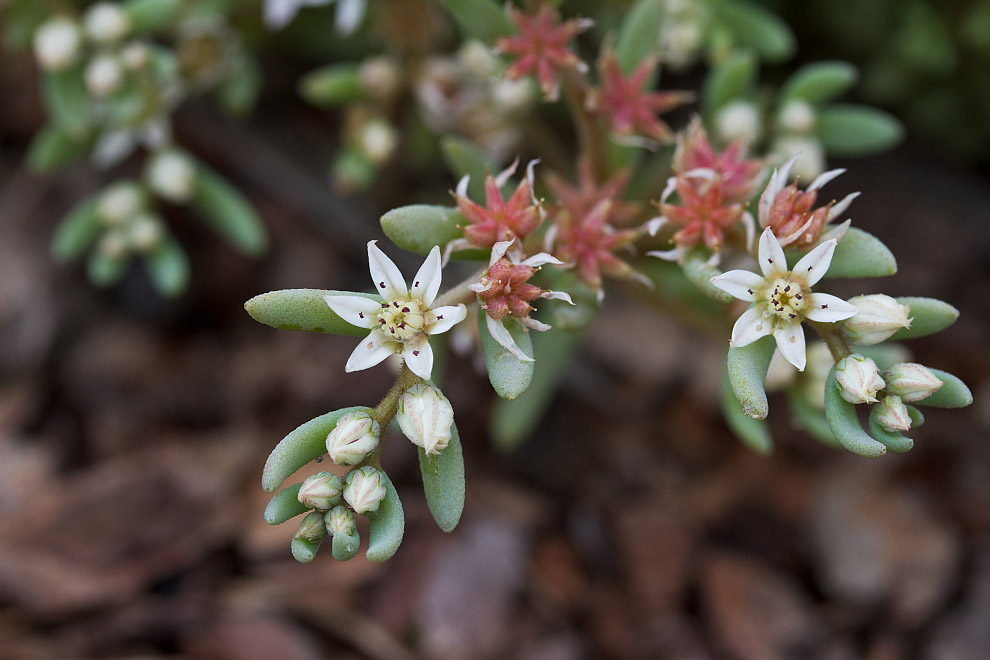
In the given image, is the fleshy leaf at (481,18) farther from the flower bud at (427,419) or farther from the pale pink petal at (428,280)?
the flower bud at (427,419)

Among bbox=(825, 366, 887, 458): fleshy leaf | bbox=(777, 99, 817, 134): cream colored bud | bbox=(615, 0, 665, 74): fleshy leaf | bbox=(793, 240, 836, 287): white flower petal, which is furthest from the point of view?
bbox=(777, 99, 817, 134): cream colored bud

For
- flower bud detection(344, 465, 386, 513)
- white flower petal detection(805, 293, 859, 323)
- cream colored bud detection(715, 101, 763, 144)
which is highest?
white flower petal detection(805, 293, 859, 323)

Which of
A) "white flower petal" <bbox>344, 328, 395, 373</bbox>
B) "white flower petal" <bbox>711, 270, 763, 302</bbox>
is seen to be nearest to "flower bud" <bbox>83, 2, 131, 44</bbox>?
"white flower petal" <bbox>344, 328, 395, 373</bbox>

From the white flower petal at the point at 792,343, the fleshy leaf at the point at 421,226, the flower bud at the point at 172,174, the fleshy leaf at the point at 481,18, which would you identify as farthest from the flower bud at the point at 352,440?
the flower bud at the point at 172,174

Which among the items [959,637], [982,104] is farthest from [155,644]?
[982,104]

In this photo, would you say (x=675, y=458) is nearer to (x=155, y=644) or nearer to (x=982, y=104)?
(x=982, y=104)

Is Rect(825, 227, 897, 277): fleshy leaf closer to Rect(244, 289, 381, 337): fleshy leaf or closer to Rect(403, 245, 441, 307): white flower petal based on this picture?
Rect(403, 245, 441, 307): white flower petal
